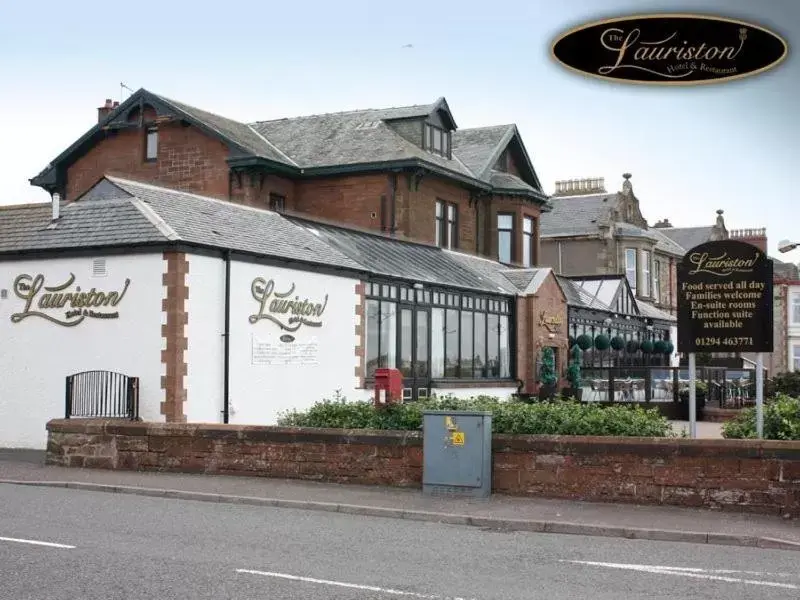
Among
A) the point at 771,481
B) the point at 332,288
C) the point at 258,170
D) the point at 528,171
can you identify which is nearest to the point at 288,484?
the point at 771,481

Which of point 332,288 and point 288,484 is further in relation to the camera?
point 332,288

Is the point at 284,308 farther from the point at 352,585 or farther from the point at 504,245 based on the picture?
the point at 504,245

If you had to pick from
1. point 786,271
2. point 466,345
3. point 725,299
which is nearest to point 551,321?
point 466,345

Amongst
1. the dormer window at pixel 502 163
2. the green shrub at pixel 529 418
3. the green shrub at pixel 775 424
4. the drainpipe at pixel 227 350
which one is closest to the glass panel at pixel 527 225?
the dormer window at pixel 502 163

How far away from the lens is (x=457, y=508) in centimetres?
1310

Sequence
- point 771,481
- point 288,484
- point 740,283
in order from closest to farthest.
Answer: point 771,481 < point 740,283 < point 288,484

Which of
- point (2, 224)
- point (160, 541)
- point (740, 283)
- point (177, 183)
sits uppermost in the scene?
point (177, 183)

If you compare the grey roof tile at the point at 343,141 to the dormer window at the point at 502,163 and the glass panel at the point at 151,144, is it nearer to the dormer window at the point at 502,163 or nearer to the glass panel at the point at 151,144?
the dormer window at the point at 502,163

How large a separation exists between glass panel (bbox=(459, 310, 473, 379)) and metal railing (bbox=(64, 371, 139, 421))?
13.4m

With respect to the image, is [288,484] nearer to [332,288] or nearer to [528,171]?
[332,288]

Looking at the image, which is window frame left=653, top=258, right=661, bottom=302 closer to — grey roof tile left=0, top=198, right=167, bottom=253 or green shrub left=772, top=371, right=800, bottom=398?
green shrub left=772, top=371, right=800, bottom=398

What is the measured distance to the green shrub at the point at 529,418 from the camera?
1431 centimetres

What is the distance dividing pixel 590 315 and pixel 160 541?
32.8m

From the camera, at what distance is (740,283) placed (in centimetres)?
1411
